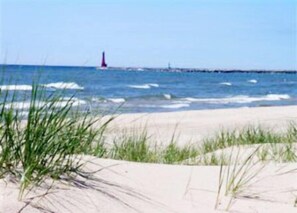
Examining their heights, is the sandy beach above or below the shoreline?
above

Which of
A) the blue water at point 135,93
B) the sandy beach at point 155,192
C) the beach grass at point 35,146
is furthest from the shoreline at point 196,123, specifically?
the beach grass at point 35,146

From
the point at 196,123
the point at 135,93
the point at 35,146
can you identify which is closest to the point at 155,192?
the point at 35,146

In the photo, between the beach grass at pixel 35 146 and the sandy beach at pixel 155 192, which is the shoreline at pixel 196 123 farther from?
the beach grass at pixel 35 146

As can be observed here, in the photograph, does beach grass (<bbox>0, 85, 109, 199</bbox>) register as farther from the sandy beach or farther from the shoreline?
the shoreline

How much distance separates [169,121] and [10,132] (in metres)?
13.9

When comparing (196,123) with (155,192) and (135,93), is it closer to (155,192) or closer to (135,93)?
(155,192)

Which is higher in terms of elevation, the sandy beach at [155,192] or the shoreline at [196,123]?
the sandy beach at [155,192]

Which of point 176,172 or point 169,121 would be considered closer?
point 176,172

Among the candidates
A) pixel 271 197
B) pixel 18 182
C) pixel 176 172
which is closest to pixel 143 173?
pixel 176 172

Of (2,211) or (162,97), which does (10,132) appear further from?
(162,97)

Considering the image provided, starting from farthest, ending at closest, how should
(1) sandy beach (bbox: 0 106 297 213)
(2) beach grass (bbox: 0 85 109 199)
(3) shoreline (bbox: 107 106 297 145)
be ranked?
(3) shoreline (bbox: 107 106 297 145) < (2) beach grass (bbox: 0 85 109 199) < (1) sandy beach (bbox: 0 106 297 213)

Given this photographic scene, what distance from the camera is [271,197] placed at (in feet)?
14.9

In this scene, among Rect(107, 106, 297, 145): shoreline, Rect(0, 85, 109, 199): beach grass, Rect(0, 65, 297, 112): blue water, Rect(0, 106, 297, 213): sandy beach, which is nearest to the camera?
Rect(0, 106, 297, 213): sandy beach

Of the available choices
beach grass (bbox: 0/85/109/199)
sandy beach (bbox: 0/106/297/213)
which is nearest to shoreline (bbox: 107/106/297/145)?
sandy beach (bbox: 0/106/297/213)
